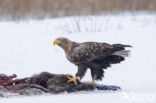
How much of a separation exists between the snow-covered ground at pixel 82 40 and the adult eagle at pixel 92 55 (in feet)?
1.23

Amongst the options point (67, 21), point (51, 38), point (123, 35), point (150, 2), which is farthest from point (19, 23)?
point (150, 2)

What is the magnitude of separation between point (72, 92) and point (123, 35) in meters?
4.14

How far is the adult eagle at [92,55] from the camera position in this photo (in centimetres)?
465

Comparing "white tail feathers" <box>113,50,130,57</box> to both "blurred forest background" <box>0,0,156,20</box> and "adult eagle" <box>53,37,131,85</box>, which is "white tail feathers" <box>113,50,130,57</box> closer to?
"adult eagle" <box>53,37,131,85</box>

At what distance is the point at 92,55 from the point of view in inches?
183

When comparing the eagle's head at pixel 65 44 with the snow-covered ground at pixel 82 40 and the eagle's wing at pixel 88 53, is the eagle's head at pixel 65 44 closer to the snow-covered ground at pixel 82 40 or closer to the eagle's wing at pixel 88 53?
the eagle's wing at pixel 88 53

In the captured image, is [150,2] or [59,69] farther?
[150,2]

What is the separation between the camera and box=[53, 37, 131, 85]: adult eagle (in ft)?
15.3

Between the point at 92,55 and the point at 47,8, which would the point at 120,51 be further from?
the point at 47,8

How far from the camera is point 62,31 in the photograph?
9.18 metres

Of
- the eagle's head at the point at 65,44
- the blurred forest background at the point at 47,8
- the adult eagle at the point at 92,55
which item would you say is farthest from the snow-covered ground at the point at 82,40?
the blurred forest background at the point at 47,8

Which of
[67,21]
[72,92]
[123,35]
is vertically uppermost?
[67,21]

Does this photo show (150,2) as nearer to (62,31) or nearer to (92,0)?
(92,0)

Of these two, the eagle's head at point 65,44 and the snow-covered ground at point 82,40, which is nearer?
the snow-covered ground at point 82,40
